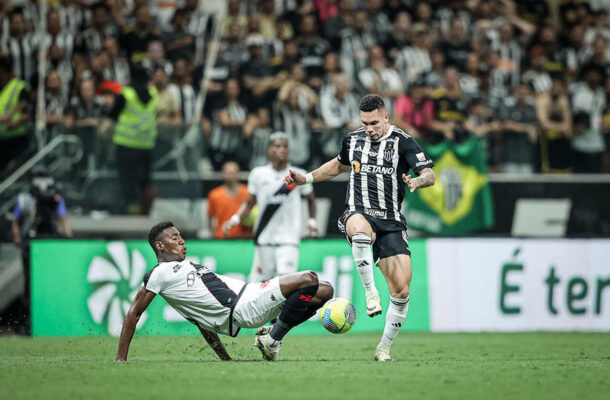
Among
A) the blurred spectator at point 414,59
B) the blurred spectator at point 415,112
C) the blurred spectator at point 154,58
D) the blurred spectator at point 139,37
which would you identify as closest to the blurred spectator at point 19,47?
the blurred spectator at point 139,37

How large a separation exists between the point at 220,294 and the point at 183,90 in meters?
8.51

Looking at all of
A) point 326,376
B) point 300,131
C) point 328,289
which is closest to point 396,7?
point 300,131

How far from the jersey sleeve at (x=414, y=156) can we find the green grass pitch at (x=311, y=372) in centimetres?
187

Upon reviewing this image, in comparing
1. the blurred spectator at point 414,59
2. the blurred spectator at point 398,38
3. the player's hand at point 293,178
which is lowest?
the player's hand at point 293,178

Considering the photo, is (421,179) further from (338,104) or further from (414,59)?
(414,59)

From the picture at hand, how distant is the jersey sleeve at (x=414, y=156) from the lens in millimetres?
9555

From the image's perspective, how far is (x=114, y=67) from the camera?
58.1ft

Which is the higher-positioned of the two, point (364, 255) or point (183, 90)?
point (183, 90)

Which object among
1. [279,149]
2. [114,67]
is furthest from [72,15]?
[279,149]

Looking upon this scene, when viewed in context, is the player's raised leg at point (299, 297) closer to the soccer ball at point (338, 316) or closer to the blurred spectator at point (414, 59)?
the soccer ball at point (338, 316)

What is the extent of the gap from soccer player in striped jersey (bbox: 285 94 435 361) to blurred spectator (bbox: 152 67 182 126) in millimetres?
7035

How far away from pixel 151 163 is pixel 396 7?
7.51 meters

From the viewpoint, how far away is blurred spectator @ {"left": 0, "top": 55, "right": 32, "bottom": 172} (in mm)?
15094

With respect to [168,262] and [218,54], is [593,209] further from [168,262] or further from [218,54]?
[168,262]
